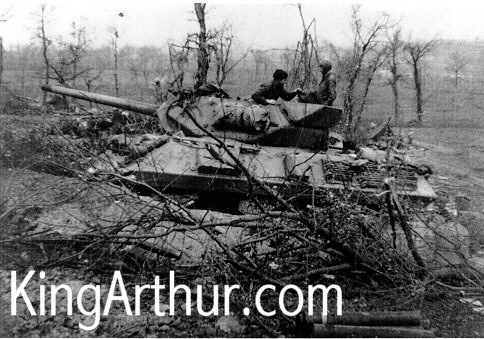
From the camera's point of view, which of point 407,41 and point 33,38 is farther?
point 407,41

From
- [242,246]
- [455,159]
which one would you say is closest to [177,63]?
[242,246]

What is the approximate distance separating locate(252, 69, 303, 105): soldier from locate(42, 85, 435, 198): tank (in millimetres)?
167

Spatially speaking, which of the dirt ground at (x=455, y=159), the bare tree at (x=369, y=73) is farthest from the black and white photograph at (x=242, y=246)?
the bare tree at (x=369, y=73)

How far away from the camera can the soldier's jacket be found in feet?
21.6

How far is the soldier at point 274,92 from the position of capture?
6.54 metres

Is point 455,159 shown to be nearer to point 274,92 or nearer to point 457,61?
point 274,92

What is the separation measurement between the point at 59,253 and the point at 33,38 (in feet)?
63.7

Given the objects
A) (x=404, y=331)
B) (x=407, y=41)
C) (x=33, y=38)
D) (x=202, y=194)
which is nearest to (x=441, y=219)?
(x=404, y=331)

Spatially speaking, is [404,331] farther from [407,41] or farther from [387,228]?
[407,41]

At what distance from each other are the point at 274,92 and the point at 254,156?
2.00 meters

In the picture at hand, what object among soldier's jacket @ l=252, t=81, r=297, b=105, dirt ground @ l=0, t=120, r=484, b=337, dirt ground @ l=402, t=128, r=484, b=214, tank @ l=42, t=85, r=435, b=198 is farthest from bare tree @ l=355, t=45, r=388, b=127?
tank @ l=42, t=85, r=435, b=198

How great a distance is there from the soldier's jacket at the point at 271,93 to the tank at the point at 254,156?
19 centimetres

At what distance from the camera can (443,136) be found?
826 inches

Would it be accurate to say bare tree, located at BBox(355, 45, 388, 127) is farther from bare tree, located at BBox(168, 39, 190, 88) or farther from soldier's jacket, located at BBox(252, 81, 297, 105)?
bare tree, located at BBox(168, 39, 190, 88)
